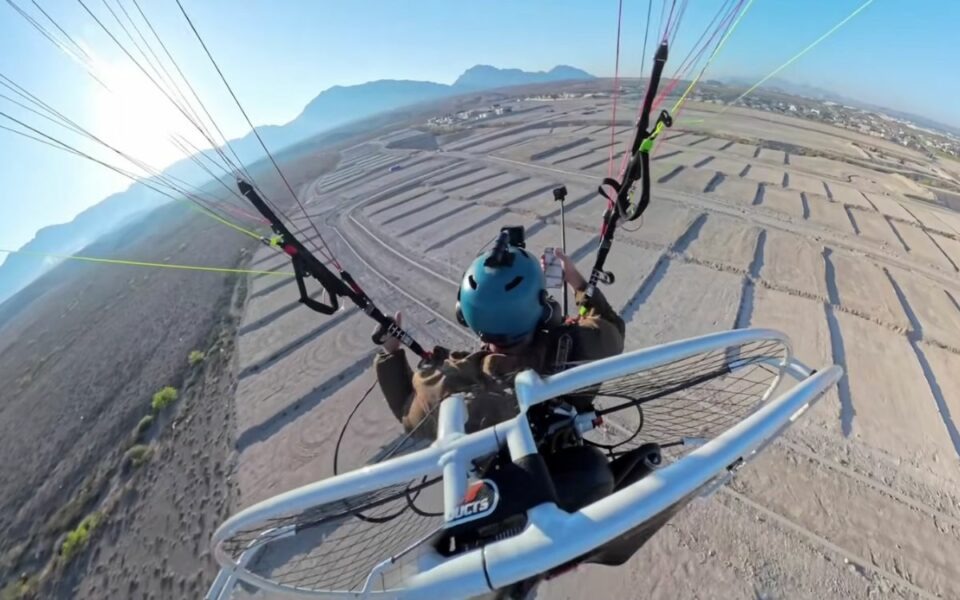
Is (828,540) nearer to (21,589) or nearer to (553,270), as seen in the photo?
(553,270)

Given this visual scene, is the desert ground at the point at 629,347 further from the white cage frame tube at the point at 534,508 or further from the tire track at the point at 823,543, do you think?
the white cage frame tube at the point at 534,508

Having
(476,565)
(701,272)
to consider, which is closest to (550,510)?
(476,565)

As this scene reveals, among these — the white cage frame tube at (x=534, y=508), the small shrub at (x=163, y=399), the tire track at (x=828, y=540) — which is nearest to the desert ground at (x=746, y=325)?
the tire track at (x=828, y=540)

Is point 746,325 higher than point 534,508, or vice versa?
point 534,508

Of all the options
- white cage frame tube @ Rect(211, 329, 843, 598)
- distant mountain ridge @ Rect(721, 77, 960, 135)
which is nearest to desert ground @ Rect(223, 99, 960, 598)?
white cage frame tube @ Rect(211, 329, 843, 598)

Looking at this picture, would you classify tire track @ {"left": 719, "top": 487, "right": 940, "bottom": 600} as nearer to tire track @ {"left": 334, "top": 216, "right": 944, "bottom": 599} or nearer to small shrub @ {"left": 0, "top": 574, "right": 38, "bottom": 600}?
tire track @ {"left": 334, "top": 216, "right": 944, "bottom": 599}

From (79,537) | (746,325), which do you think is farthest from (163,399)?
(746,325)
